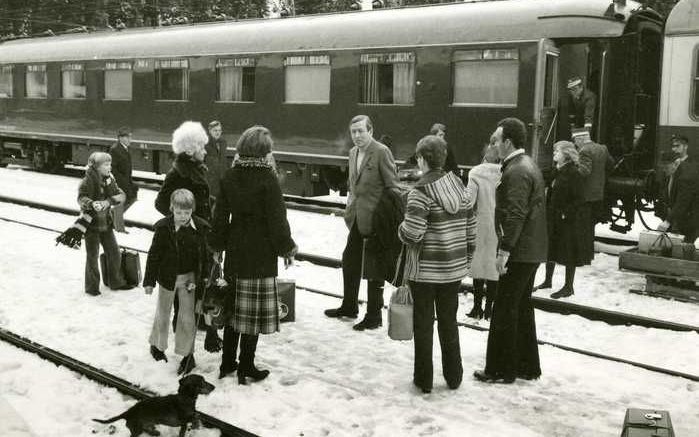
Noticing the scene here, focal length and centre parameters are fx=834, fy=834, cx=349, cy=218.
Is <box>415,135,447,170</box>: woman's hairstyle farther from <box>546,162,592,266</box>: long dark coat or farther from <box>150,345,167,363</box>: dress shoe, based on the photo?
<box>546,162,592,266</box>: long dark coat

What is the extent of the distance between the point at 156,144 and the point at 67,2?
29.5 meters

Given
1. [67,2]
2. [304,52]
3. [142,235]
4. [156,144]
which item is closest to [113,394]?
[142,235]

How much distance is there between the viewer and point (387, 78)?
1400cm

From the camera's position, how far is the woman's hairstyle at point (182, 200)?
5.99m

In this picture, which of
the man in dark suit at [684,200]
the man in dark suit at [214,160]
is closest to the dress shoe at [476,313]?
the man in dark suit at [684,200]

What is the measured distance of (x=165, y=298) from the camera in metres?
6.16

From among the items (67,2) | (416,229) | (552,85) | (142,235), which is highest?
(67,2)

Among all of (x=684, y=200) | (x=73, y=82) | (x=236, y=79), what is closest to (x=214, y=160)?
(x=236, y=79)

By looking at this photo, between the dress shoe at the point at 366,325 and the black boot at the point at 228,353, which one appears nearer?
the black boot at the point at 228,353

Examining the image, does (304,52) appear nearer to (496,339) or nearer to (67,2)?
(496,339)

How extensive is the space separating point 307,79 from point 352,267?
841cm

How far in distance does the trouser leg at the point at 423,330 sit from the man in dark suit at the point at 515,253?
493 mm

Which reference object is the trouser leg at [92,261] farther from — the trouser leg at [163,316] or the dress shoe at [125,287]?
the trouser leg at [163,316]

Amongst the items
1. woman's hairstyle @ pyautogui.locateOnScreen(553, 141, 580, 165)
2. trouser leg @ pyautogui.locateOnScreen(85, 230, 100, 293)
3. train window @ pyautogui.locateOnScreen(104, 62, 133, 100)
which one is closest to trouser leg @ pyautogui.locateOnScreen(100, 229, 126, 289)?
trouser leg @ pyautogui.locateOnScreen(85, 230, 100, 293)
